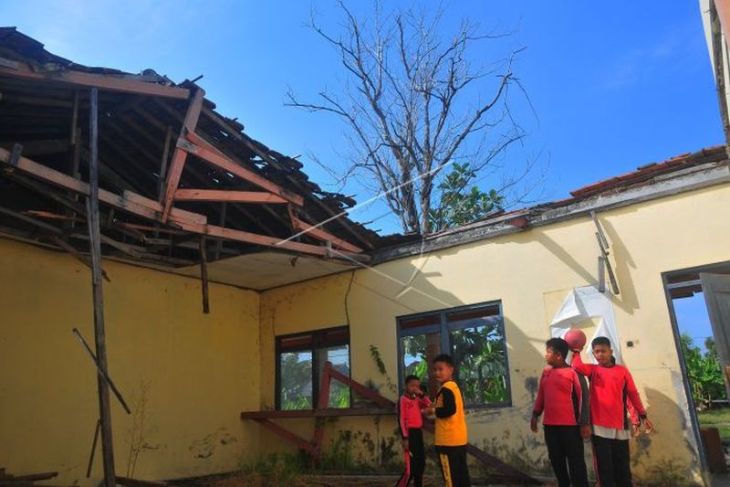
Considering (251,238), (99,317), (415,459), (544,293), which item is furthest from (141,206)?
(544,293)

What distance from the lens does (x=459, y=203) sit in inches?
683

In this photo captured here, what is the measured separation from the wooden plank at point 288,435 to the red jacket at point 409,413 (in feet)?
9.47

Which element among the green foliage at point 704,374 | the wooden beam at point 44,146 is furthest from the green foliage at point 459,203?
the wooden beam at point 44,146

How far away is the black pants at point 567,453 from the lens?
16.7 feet

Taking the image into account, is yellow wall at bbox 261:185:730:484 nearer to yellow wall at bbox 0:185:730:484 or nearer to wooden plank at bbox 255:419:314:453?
yellow wall at bbox 0:185:730:484

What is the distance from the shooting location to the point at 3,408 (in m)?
6.77

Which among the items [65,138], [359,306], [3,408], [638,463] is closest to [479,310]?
[359,306]

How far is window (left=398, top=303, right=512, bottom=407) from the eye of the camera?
7.60m

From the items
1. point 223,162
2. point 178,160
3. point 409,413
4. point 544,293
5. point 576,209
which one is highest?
point 223,162

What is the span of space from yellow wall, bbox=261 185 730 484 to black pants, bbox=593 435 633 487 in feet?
4.04

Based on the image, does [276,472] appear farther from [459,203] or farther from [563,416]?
[459,203]

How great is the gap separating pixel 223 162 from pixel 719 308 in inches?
210

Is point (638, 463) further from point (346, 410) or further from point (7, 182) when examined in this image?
point (7, 182)

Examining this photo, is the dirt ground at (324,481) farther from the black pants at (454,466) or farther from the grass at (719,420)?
the grass at (719,420)
